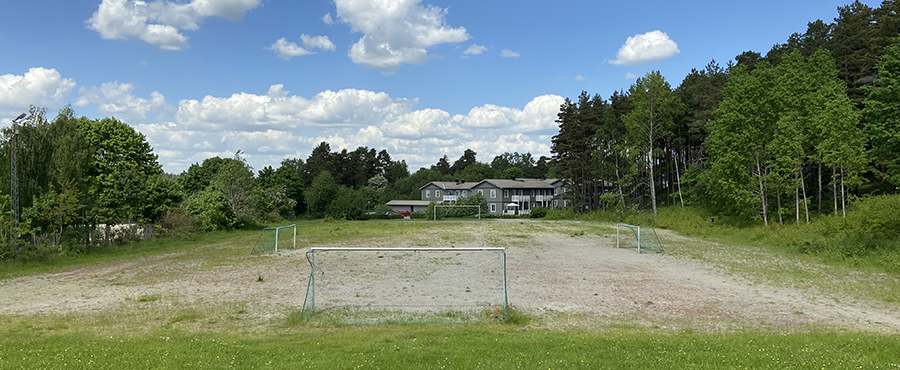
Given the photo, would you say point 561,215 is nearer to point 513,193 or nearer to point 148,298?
point 513,193

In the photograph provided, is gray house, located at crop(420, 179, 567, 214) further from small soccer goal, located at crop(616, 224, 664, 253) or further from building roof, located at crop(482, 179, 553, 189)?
small soccer goal, located at crop(616, 224, 664, 253)

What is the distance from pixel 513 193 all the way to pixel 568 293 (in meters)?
78.9

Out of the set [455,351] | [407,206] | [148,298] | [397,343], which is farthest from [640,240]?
[407,206]

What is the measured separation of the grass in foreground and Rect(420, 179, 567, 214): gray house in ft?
264

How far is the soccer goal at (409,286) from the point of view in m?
12.4

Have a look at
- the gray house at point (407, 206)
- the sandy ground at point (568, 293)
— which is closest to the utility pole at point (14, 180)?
the sandy ground at point (568, 293)

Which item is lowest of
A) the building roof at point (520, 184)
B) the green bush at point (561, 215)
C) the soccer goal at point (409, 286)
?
the green bush at point (561, 215)

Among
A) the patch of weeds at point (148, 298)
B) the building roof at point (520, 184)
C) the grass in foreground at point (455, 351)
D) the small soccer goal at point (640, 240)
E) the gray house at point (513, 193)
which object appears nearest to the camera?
the grass in foreground at point (455, 351)

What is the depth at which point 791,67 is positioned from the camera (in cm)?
3575

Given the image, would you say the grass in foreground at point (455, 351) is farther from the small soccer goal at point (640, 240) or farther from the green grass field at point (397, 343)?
the small soccer goal at point (640, 240)

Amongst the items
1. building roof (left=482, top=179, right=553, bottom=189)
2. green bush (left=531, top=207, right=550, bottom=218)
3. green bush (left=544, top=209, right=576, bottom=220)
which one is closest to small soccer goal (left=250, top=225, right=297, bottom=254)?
green bush (left=544, top=209, right=576, bottom=220)

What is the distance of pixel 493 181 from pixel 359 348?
87750 mm

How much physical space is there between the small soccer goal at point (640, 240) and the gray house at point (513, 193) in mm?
58697

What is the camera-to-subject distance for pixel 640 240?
2830 centimetres
